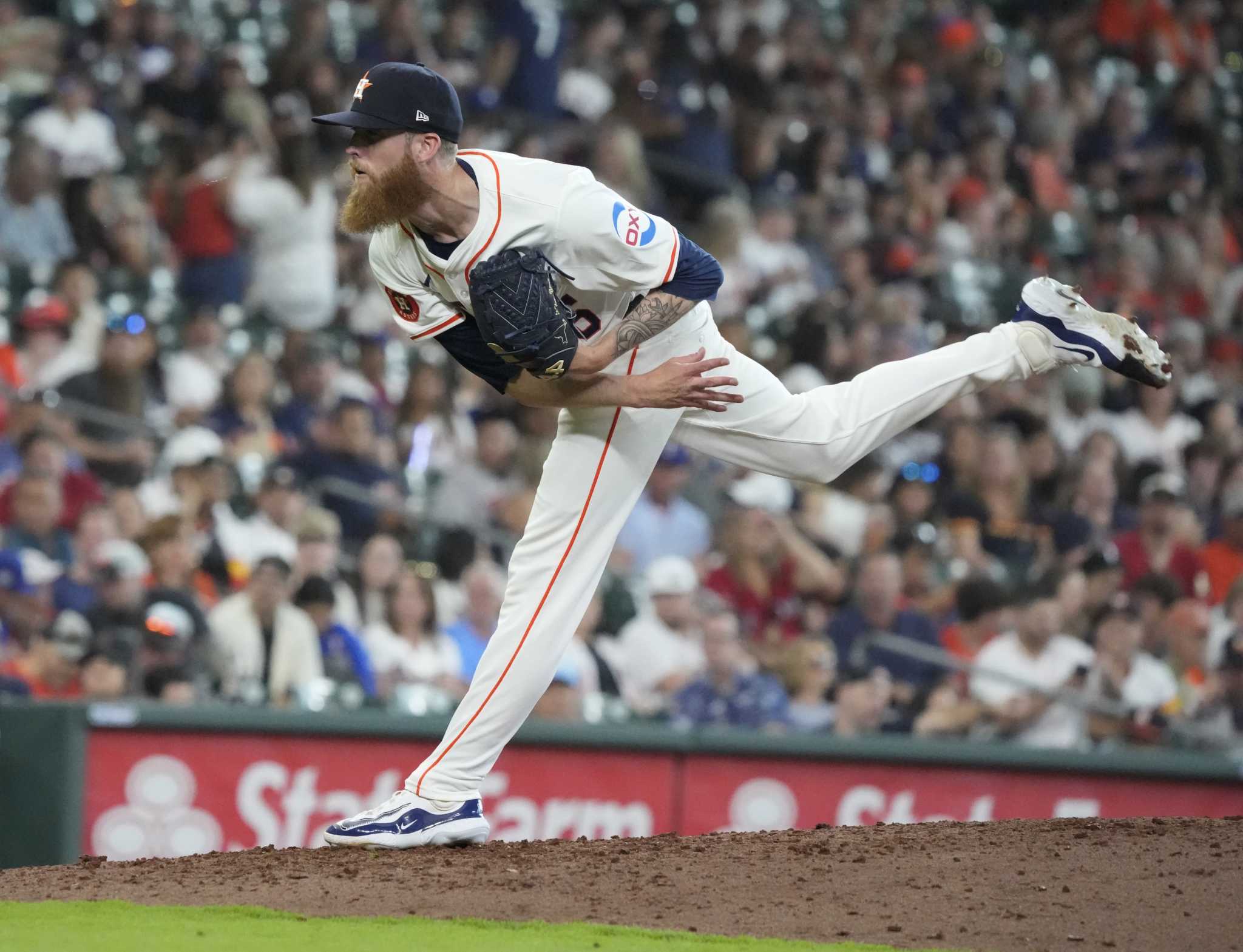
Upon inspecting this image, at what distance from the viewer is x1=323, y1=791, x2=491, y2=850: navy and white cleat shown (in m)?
4.39

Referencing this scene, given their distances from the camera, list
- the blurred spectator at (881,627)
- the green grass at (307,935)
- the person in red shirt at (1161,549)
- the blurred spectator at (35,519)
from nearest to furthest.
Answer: the green grass at (307,935) → the blurred spectator at (35,519) → the blurred spectator at (881,627) → the person in red shirt at (1161,549)

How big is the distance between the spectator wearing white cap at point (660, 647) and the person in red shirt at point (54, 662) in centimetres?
223

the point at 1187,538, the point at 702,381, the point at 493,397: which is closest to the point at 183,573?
the point at 493,397

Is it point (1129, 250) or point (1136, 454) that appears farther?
point (1129, 250)

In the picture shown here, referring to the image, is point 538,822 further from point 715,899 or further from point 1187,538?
point 1187,538

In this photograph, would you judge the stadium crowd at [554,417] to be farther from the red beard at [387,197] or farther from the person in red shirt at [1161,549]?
the red beard at [387,197]

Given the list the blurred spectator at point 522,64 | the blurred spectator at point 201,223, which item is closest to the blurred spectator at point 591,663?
the blurred spectator at point 201,223

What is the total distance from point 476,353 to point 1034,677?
463 centimetres

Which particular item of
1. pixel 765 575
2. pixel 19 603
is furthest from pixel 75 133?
pixel 765 575

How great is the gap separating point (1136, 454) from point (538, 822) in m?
5.91

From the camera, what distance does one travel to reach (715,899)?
13.1 ft

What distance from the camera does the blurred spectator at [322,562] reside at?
7.37 metres

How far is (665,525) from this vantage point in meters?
8.89

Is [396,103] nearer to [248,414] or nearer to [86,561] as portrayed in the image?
[86,561]
